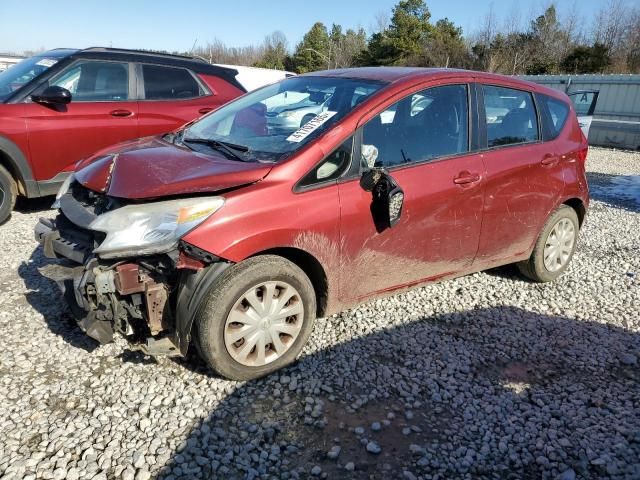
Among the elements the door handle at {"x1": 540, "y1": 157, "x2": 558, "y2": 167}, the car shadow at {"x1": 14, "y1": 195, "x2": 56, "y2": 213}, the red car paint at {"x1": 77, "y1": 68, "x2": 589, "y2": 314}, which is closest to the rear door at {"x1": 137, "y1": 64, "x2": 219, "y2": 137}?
the car shadow at {"x1": 14, "y1": 195, "x2": 56, "y2": 213}

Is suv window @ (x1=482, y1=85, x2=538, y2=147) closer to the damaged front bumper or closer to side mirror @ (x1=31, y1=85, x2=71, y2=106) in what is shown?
the damaged front bumper

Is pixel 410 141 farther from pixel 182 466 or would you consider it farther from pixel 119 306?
pixel 182 466

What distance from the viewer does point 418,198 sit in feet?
11.1

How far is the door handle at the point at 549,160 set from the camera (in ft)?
13.8

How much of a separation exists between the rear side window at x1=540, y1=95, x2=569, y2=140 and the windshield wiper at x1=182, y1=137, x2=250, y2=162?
109 inches

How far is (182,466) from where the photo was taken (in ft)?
7.80

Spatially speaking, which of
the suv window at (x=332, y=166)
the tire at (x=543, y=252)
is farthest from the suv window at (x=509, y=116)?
the suv window at (x=332, y=166)

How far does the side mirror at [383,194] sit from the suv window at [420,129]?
0.13m

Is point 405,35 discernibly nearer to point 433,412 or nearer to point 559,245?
point 559,245

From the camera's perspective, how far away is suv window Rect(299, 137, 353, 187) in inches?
118

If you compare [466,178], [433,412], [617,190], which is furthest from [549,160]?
[617,190]

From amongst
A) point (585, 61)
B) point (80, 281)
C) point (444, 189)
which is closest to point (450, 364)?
point (444, 189)

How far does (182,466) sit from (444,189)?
2.41 m

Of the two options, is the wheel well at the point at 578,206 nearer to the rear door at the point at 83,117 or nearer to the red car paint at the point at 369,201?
the red car paint at the point at 369,201
